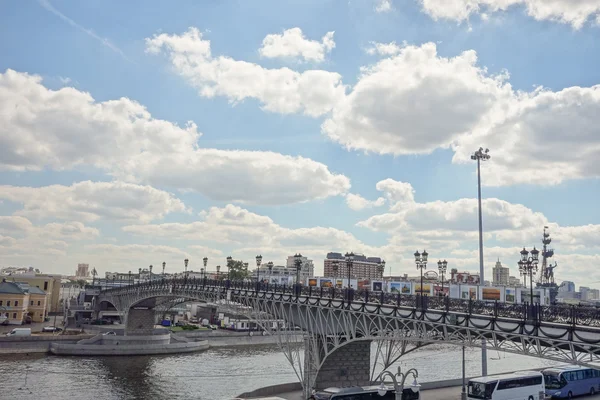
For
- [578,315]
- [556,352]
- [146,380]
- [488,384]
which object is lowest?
[146,380]

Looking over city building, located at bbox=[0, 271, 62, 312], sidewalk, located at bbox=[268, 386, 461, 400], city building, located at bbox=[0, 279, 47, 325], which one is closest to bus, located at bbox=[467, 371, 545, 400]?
sidewalk, located at bbox=[268, 386, 461, 400]

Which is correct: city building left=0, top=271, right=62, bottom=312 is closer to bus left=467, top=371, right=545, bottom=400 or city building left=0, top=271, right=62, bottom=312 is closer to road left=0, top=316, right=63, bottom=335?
road left=0, top=316, right=63, bottom=335

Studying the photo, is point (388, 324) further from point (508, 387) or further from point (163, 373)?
point (163, 373)

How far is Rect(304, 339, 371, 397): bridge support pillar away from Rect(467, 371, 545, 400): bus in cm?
1092

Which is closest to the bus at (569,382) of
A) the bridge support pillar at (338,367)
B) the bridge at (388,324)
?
the bridge at (388,324)

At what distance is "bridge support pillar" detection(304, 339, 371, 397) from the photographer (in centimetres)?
4182

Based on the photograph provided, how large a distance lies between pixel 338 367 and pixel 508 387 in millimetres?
13615

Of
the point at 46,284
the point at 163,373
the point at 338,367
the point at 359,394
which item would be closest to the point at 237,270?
the point at 46,284

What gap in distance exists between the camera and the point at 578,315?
71.9ft

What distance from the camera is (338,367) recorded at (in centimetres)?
4294

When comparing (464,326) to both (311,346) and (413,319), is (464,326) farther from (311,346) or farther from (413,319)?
(311,346)

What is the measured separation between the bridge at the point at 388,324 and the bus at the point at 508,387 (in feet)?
8.19

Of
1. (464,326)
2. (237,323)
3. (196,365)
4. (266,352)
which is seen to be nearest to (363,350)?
(464,326)

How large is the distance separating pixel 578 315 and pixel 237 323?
273ft
